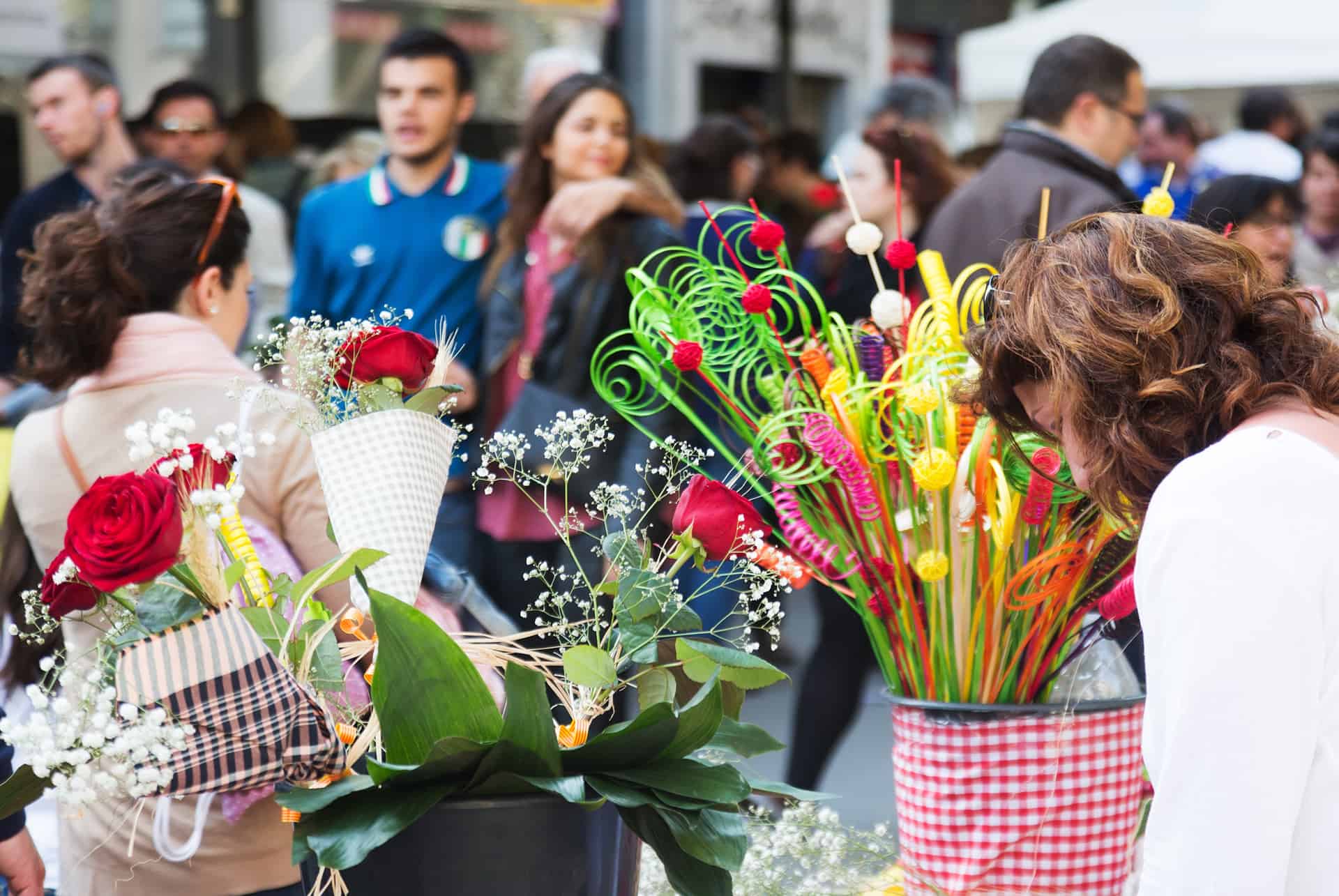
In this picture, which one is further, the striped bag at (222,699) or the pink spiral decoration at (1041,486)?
the pink spiral decoration at (1041,486)

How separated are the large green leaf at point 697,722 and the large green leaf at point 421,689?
136mm

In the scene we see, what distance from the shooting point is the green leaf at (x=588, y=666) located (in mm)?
1320

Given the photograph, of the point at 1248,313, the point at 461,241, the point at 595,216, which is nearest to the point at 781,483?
the point at 1248,313

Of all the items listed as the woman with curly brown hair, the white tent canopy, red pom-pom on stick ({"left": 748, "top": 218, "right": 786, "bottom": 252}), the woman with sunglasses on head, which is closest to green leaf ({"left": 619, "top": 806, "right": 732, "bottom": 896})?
the woman with curly brown hair

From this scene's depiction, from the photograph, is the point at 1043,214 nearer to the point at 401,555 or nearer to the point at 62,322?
the point at 401,555

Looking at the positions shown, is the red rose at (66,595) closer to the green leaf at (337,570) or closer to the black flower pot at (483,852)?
the green leaf at (337,570)

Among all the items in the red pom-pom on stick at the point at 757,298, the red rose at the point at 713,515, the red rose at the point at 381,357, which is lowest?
the red rose at the point at 713,515

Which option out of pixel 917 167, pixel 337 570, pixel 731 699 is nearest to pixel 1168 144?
pixel 917 167

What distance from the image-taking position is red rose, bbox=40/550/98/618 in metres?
1.29

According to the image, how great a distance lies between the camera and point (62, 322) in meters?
1.95

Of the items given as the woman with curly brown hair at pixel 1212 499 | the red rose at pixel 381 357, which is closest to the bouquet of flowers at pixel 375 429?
the red rose at pixel 381 357

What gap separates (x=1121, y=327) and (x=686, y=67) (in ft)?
24.7

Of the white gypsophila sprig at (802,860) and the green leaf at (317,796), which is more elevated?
the green leaf at (317,796)

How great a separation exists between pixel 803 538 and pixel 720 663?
1.06ft
